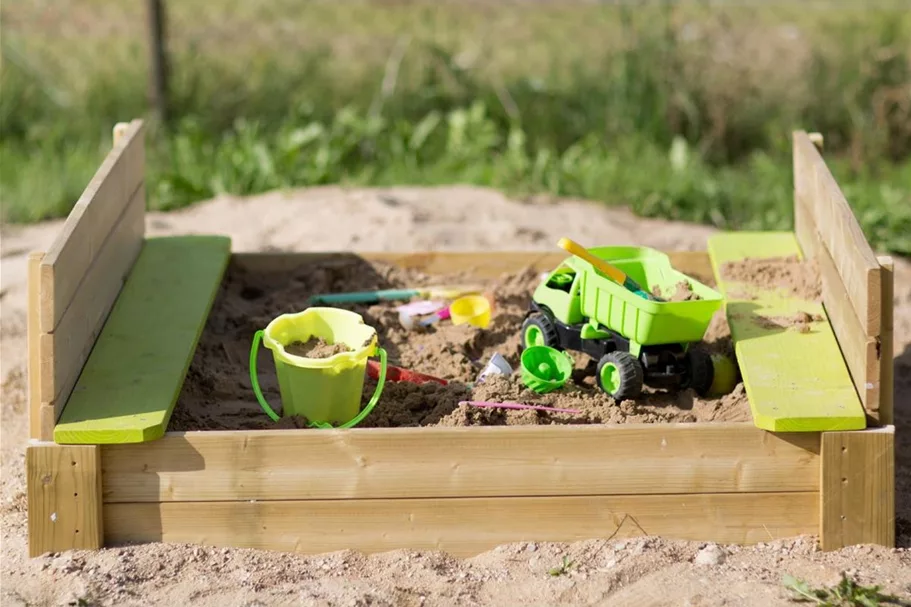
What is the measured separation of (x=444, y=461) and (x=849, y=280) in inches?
47.2

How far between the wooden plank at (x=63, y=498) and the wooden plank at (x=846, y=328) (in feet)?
6.16

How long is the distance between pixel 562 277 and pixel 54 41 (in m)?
4.97

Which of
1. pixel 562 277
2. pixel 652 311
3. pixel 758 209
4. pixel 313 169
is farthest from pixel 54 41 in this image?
pixel 652 311

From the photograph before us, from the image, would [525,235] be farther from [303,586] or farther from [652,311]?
[303,586]

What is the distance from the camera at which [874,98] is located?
6648 mm

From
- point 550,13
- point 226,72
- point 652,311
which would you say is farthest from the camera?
point 550,13

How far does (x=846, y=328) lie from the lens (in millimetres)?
3562

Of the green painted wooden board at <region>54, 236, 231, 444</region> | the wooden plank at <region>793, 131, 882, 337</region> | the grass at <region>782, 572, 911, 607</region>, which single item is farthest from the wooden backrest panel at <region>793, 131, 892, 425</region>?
the green painted wooden board at <region>54, 236, 231, 444</region>

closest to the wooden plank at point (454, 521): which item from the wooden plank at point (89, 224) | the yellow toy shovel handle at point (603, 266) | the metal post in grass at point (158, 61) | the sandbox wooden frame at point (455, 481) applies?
the sandbox wooden frame at point (455, 481)

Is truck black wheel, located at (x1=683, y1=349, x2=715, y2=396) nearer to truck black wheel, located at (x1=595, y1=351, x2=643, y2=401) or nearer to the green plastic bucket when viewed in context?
truck black wheel, located at (x1=595, y1=351, x2=643, y2=401)

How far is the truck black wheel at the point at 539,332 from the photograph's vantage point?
13.0 feet

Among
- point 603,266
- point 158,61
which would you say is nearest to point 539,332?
point 603,266

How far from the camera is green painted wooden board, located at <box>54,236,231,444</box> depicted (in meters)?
3.19

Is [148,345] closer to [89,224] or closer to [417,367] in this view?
[89,224]
